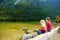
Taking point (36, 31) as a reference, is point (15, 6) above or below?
above

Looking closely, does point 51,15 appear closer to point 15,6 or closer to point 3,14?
point 15,6

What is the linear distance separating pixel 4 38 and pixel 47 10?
1.46 meters

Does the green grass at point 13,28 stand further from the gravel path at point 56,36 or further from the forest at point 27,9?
the gravel path at point 56,36

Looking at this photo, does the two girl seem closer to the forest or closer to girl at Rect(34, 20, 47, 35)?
girl at Rect(34, 20, 47, 35)

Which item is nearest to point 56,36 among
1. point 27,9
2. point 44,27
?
point 44,27

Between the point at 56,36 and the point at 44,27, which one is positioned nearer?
the point at 56,36

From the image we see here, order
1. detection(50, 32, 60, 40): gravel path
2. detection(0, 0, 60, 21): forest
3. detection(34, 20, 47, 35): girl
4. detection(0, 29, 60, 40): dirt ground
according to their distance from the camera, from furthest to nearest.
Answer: detection(0, 0, 60, 21): forest
detection(0, 29, 60, 40): dirt ground
detection(34, 20, 47, 35): girl
detection(50, 32, 60, 40): gravel path

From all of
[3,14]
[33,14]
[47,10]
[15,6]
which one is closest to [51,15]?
[47,10]

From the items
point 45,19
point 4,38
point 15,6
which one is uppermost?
point 15,6

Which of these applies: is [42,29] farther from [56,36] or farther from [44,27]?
[56,36]

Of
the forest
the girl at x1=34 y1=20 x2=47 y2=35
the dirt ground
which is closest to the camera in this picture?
the girl at x1=34 y1=20 x2=47 y2=35

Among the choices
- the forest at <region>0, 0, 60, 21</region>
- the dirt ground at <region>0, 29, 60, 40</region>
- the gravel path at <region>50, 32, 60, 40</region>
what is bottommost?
the dirt ground at <region>0, 29, 60, 40</region>

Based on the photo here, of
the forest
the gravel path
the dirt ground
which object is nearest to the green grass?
the dirt ground

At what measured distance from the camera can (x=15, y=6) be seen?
4891mm
